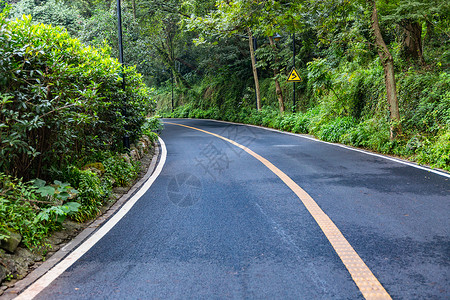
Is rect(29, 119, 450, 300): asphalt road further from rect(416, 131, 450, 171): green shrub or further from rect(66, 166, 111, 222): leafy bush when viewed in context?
rect(416, 131, 450, 171): green shrub

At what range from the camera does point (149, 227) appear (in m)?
4.99

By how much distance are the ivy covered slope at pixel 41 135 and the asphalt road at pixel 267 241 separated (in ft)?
2.56

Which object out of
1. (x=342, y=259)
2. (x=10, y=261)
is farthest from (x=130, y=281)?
(x=342, y=259)

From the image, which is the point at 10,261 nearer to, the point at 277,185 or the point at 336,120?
the point at 277,185

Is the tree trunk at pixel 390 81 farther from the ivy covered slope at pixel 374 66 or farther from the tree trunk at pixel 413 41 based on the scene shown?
the tree trunk at pixel 413 41

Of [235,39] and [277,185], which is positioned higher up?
[235,39]

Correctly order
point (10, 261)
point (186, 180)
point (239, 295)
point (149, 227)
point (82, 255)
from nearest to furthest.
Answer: point (239, 295) → point (10, 261) → point (82, 255) → point (149, 227) → point (186, 180)

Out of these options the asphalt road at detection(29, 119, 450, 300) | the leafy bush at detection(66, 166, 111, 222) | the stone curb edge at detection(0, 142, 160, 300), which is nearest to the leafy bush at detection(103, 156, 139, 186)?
the stone curb edge at detection(0, 142, 160, 300)

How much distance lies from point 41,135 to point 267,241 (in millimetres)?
3534

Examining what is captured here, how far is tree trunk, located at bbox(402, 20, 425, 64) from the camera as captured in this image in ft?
42.3

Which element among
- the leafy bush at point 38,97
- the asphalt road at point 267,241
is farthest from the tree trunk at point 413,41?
the leafy bush at point 38,97

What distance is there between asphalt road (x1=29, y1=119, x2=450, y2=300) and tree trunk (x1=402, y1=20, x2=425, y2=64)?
687cm

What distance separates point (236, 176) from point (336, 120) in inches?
335

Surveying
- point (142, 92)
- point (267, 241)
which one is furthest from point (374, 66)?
point (267, 241)
